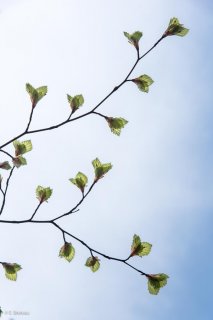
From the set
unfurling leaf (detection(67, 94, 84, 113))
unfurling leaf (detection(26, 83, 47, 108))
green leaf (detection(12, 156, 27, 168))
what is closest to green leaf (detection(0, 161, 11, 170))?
green leaf (detection(12, 156, 27, 168))

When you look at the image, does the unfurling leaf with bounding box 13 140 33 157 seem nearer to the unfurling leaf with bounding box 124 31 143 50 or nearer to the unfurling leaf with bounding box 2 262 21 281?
the unfurling leaf with bounding box 2 262 21 281

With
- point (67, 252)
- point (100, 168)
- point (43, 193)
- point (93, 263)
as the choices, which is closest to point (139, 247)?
point (93, 263)

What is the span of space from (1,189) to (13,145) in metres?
0.40

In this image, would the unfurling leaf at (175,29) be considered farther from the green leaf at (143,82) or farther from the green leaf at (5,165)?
the green leaf at (5,165)

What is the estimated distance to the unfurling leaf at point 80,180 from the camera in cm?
336

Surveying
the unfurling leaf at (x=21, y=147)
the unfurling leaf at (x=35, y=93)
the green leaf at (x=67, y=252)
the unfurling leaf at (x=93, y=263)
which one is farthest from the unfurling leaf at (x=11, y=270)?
the unfurling leaf at (x=35, y=93)

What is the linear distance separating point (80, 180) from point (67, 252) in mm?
658

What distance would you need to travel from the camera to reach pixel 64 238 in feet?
10.8

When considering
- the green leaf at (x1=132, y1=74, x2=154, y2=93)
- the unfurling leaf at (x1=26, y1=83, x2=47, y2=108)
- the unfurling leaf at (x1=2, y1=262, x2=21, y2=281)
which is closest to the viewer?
the unfurling leaf at (x1=26, y1=83, x2=47, y2=108)

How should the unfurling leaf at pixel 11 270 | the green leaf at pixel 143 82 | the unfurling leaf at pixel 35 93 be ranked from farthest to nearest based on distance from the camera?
1. the green leaf at pixel 143 82
2. the unfurling leaf at pixel 11 270
3. the unfurling leaf at pixel 35 93

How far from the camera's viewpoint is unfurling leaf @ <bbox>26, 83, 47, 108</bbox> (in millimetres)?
3115

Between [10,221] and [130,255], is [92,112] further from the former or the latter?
[130,255]

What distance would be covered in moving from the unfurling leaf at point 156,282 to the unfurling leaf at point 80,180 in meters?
0.99

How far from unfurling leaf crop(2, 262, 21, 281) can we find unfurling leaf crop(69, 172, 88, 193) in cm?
86
